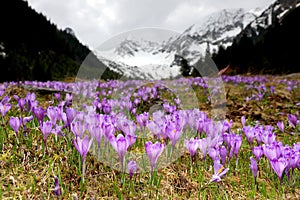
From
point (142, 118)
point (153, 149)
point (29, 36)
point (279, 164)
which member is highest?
point (29, 36)

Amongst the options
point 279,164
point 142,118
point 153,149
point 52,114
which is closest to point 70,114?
point 52,114

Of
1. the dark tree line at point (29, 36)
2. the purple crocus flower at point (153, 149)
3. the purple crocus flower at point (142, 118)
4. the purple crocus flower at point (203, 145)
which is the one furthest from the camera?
the dark tree line at point (29, 36)

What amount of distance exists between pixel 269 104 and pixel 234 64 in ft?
98.5

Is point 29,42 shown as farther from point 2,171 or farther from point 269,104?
point 2,171

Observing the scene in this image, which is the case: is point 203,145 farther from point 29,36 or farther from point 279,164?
point 29,36

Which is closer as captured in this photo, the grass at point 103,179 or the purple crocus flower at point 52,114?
the grass at point 103,179

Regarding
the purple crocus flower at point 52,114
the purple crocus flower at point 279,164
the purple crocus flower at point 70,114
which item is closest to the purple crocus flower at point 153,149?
the purple crocus flower at point 279,164

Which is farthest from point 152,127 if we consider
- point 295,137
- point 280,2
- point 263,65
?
point 280,2

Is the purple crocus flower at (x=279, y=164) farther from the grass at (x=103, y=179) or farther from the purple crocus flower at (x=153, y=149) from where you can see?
the purple crocus flower at (x=153, y=149)

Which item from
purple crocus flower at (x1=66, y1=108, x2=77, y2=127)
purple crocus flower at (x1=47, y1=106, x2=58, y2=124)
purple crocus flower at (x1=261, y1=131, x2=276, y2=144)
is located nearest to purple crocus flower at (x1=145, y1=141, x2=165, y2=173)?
purple crocus flower at (x1=66, y1=108, x2=77, y2=127)

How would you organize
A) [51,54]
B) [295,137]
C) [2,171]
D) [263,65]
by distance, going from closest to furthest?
[2,171]
[295,137]
[263,65]
[51,54]

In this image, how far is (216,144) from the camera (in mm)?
2207

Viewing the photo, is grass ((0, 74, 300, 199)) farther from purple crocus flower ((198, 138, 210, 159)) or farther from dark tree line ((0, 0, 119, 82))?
dark tree line ((0, 0, 119, 82))

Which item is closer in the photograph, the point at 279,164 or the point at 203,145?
the point at 279,164
